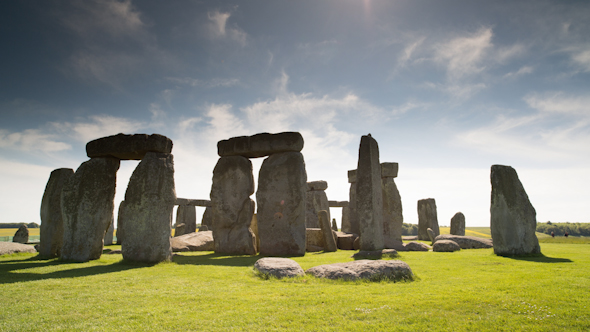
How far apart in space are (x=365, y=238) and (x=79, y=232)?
853cm

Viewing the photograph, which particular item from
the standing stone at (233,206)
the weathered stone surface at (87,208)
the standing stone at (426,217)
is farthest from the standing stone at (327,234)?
the standing stone at (426,217)

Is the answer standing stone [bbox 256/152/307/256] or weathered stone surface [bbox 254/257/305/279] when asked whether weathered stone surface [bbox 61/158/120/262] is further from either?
weathered stone surface [bbox 254/257/305/279]

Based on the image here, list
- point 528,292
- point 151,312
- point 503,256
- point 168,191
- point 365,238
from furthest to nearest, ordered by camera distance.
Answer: point 365,238, point 503,256, point 168,191, point 528,292, point 151,312

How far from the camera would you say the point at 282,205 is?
12.0 meters

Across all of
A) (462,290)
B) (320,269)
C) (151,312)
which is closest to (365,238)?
(320,269)

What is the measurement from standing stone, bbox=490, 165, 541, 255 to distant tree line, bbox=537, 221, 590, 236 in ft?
133

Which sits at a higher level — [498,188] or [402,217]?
[498,188]

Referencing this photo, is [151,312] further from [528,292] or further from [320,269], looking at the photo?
[528,292]

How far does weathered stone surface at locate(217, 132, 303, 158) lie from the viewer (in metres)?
12.3

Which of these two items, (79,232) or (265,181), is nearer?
(79,232)

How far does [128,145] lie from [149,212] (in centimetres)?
204

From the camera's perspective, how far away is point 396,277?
5.73 metres

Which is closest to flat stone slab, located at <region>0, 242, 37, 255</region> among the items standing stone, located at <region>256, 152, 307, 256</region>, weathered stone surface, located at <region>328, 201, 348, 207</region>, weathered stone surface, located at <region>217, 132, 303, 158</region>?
weathered stone surface, located at <region>217, 132, 303, 158</region>

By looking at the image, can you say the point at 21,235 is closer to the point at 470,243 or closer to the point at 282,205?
the point at 282,205
